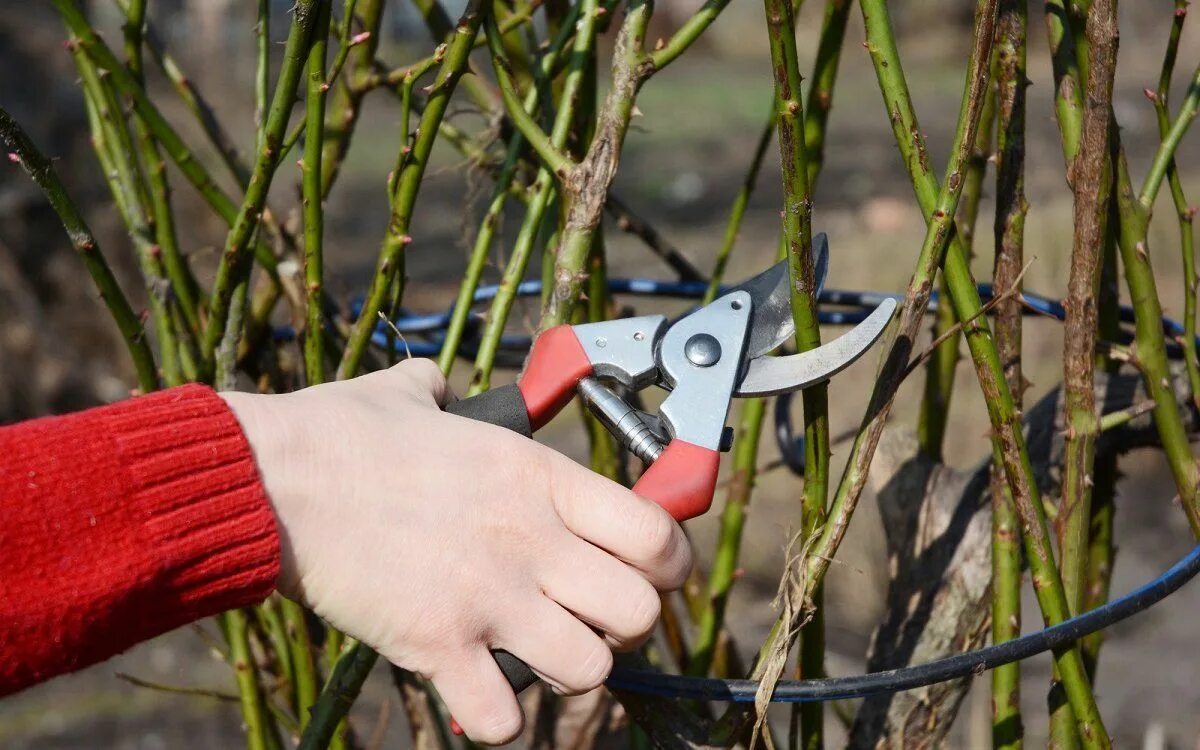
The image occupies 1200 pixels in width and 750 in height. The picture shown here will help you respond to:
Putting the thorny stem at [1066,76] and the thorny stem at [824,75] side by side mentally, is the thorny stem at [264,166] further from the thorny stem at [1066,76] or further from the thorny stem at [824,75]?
the thorny stem at [1066,76]

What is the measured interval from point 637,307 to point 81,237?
394 cm

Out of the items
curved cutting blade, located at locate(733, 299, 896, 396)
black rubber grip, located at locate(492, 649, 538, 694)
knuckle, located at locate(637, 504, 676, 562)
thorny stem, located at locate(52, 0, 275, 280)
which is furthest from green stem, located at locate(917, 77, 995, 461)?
thorny stem, located at locate(52, 0, 275, 280)

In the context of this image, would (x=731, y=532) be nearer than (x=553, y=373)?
No

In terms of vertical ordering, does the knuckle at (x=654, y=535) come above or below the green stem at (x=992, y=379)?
below

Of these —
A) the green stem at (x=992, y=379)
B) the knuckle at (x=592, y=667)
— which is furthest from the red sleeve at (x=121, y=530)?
the green stem at (x=992, y=379)

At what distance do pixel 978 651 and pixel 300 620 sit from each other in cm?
77

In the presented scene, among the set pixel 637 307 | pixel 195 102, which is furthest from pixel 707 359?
pixel 637 307

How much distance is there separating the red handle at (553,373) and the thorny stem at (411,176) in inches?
9.1

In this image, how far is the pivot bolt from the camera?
3.35ft

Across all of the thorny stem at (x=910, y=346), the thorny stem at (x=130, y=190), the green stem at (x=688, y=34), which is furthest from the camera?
the thorny stem at (x=130, y=190)

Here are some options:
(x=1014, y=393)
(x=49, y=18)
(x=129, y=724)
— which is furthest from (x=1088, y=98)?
(x=49, y=18)

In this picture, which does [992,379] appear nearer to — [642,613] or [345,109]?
[642,613]

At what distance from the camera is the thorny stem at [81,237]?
1.04 meters

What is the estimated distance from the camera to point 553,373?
3.26 feet
